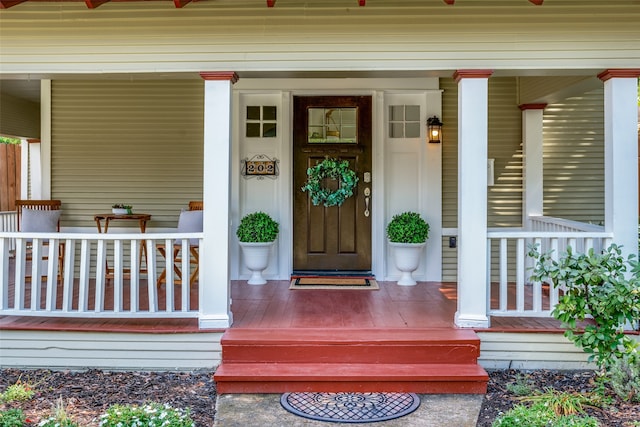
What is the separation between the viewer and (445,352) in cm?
354

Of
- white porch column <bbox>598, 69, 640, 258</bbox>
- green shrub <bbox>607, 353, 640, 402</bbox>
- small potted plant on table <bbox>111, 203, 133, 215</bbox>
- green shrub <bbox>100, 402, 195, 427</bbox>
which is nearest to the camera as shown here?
green shrub <bbox>100, 402, 195, 427</bbox>

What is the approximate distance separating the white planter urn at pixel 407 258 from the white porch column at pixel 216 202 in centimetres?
212

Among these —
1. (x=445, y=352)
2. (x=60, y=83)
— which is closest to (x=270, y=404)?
(x=445, y=352)

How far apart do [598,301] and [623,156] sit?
1171mm

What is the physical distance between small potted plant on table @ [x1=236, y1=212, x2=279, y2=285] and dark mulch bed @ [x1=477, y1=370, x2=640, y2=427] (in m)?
2.57

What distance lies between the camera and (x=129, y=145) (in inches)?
226

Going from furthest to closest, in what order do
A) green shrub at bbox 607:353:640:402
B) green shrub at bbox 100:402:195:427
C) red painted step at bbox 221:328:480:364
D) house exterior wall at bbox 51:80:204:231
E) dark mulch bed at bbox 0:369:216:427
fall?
house exterior wall at bbox 51:80:204:231
red painted step at bbox 221:328:480:364
green shrub at bbox 607:353:640:402
dark mulch bed at bbox 0:369:216:427
green shrub at bbox 100:402:195:427

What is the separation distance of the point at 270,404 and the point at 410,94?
147 inches

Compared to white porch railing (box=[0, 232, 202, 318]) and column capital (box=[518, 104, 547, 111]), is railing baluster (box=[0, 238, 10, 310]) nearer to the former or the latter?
white porch railing (box=[0, 232, 202, 318])

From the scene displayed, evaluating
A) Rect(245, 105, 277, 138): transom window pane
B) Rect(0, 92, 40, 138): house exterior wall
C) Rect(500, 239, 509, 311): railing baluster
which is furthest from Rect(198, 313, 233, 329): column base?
Rect(0, 92, 40, 138): house exterior wall

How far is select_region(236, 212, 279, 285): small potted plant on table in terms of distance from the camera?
5277 millimetres

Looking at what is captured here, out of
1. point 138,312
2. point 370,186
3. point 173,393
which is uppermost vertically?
point 370,186

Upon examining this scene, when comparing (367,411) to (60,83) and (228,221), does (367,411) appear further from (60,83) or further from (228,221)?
(60,83)

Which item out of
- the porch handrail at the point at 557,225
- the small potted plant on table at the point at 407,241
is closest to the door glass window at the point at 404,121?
the small potted plant on table at the point at 407,241
